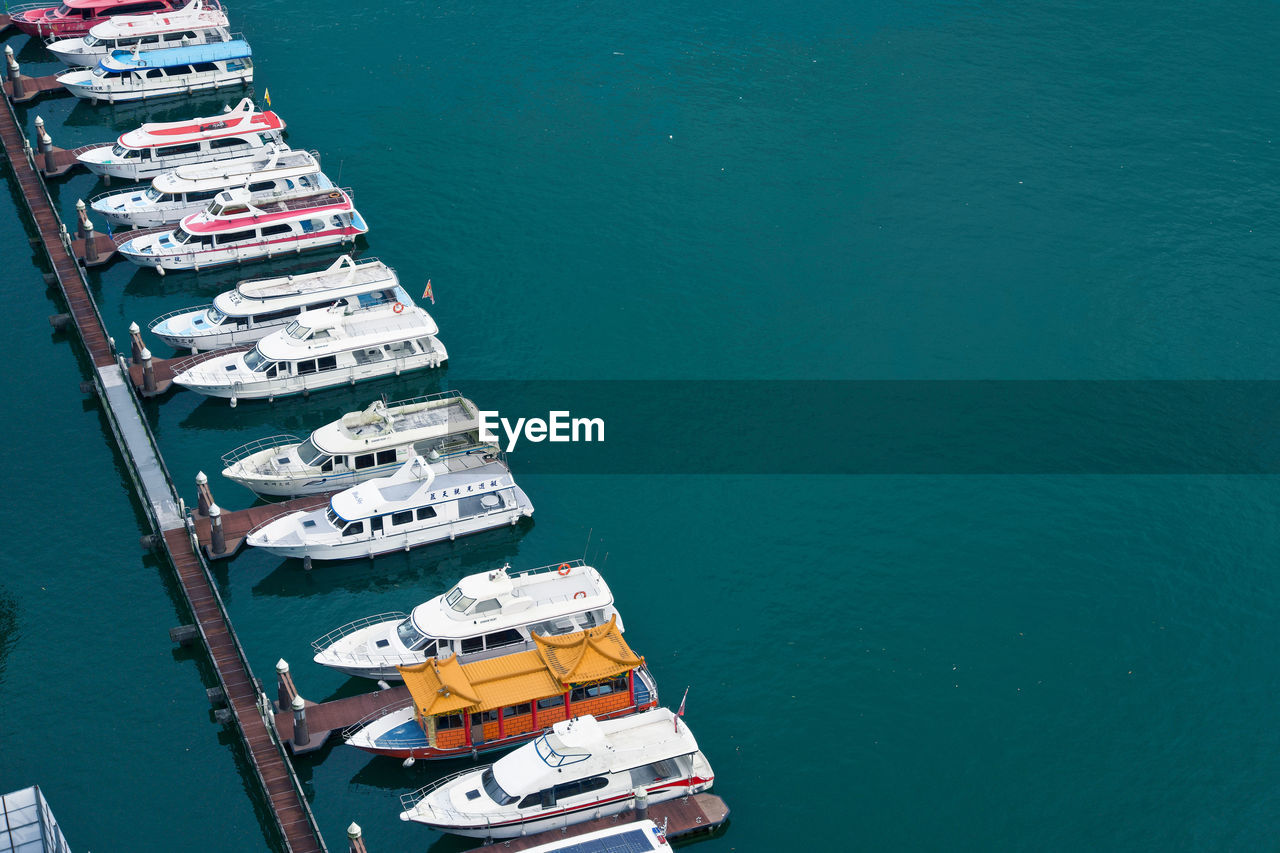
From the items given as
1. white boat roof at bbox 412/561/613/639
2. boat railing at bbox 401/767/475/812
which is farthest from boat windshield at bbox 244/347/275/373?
boat railing at bbox 401/767/475/812

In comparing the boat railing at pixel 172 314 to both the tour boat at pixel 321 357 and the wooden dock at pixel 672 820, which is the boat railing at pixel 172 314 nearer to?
the tour boat at pixel 321 357

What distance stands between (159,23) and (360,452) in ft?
208

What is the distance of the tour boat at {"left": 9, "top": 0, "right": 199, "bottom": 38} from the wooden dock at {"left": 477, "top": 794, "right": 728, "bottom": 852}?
96.5 m

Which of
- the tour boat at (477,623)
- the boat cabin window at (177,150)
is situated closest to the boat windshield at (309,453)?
the tour boat at (477,623)

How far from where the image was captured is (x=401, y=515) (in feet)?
293

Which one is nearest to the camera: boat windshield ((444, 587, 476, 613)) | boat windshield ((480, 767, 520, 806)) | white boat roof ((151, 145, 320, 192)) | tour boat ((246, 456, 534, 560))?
boat windshield ((480, 767, 520, 806))

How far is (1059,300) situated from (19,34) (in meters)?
97.5

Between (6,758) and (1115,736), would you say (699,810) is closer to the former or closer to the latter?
(1115,736)

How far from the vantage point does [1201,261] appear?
116500mm

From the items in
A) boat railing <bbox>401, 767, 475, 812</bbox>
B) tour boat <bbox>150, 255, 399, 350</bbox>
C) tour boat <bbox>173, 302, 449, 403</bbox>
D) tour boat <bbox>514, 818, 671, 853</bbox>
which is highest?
tour boat <bbox>150, 255, 399, 350</bbox>

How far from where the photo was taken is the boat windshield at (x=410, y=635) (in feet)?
264

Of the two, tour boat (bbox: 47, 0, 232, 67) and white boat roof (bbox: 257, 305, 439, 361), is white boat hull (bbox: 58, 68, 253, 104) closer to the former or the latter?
tour boat (bbox: 47, 0, 232, 67)

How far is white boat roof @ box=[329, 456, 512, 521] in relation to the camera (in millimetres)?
88625

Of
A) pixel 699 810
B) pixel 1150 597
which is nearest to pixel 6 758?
pixel 699 810
